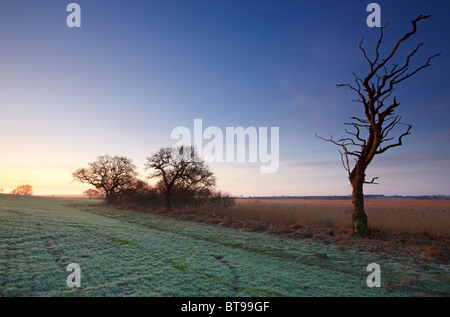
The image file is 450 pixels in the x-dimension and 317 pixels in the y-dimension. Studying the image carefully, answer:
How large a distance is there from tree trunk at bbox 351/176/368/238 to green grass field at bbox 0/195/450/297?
7.90 ft

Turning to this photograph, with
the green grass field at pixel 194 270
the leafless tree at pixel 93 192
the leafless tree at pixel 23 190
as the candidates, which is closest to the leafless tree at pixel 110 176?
the leafless tree at pixel 93 192

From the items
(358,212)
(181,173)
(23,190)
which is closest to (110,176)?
(181,173)

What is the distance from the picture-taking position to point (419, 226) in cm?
1187

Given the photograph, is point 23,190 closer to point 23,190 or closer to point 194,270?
point 23,190

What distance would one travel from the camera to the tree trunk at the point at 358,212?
11.5 metres

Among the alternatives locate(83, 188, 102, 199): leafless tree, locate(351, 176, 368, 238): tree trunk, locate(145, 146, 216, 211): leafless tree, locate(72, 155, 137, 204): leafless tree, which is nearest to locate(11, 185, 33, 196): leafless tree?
locate(83, 188, 102, 199): leafless tree

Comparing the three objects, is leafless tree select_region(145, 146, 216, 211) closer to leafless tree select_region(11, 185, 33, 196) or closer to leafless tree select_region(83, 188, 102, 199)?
leafless tree select_region(83, 188, 102, 199)

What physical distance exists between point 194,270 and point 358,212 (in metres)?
9.51

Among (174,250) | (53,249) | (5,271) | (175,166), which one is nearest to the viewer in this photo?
(5,271)

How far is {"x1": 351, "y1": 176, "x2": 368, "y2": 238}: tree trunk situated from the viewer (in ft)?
37.9

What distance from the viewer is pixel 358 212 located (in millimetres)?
11852

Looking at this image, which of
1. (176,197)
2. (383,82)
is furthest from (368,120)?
(176,197)
